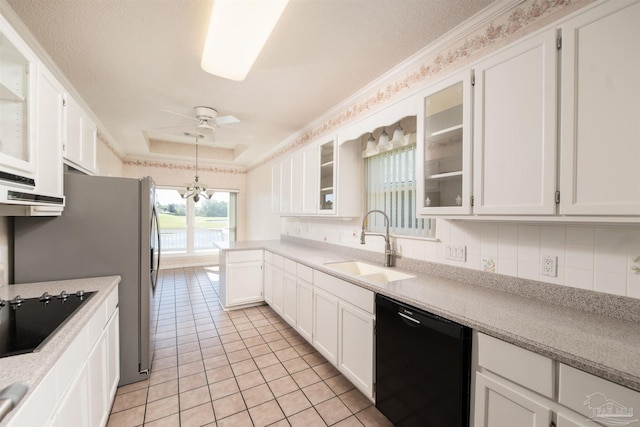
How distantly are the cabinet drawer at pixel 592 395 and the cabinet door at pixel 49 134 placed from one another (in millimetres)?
2479

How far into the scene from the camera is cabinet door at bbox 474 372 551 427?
97 centimetres

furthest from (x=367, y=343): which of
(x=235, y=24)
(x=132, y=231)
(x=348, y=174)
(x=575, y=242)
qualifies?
(x=235, y=24)

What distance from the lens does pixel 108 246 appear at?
77.3 inches

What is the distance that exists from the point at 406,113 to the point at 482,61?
0.56 metres

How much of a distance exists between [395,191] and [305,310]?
1.43 metres

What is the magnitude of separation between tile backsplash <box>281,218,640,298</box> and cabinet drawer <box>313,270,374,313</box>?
60 centimetres

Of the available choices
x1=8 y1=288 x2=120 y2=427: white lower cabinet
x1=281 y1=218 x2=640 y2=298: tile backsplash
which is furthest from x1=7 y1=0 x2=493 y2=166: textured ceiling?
x1=8 y1=288 x2=120 y2=427: white lower cabinet

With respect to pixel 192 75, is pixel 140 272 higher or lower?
lower

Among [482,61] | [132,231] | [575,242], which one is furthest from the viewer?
[132,231]

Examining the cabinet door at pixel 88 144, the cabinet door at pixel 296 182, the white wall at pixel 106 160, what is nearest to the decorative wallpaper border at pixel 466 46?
the cabinet door at pixel 296 182

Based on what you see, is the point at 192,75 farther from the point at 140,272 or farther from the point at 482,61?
the point at 482,61

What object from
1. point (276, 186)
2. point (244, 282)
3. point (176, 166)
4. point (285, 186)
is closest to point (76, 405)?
point (244, 282)

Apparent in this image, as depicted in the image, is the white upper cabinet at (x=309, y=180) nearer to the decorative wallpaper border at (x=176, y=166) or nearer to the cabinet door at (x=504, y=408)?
the cabinet door at (x=504, y=408)

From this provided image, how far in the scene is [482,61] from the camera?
1418 millimetres
